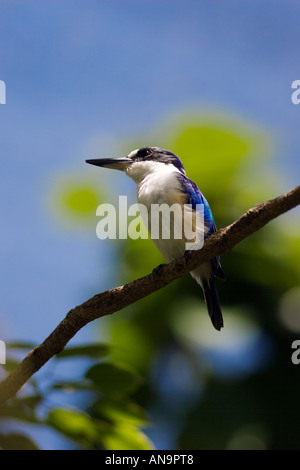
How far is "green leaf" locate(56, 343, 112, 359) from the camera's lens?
188 centimetres

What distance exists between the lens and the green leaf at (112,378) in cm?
183

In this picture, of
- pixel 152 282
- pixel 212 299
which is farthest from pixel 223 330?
pixel 152 282

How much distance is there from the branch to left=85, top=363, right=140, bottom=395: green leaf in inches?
9.2

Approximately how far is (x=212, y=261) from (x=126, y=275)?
165 centimetres

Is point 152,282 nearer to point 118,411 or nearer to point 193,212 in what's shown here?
point 118,411

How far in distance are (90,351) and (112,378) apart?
0.11m

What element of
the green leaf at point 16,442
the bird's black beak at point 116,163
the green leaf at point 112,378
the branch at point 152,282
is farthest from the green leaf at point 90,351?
the bird's black beak at point 116,163

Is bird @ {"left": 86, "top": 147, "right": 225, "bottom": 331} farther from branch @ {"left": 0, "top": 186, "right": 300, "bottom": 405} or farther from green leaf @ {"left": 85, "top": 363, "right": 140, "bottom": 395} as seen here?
green leaf @ {"left": 85, "top": 363, "right": 140, "bottom": 395}

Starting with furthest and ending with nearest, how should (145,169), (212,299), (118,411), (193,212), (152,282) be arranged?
1. (145,169)
2. (212,299)
3. (193,212)
4. (152,282)
5. (118,411)

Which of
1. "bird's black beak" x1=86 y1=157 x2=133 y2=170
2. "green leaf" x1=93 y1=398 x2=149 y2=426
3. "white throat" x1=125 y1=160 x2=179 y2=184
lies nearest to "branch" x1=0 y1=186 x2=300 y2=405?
"green leaf" x1=93 y1=398 x2=149 y2=426

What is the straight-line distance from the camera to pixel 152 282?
2.55m

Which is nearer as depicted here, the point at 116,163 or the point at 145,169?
the point at 145,169
